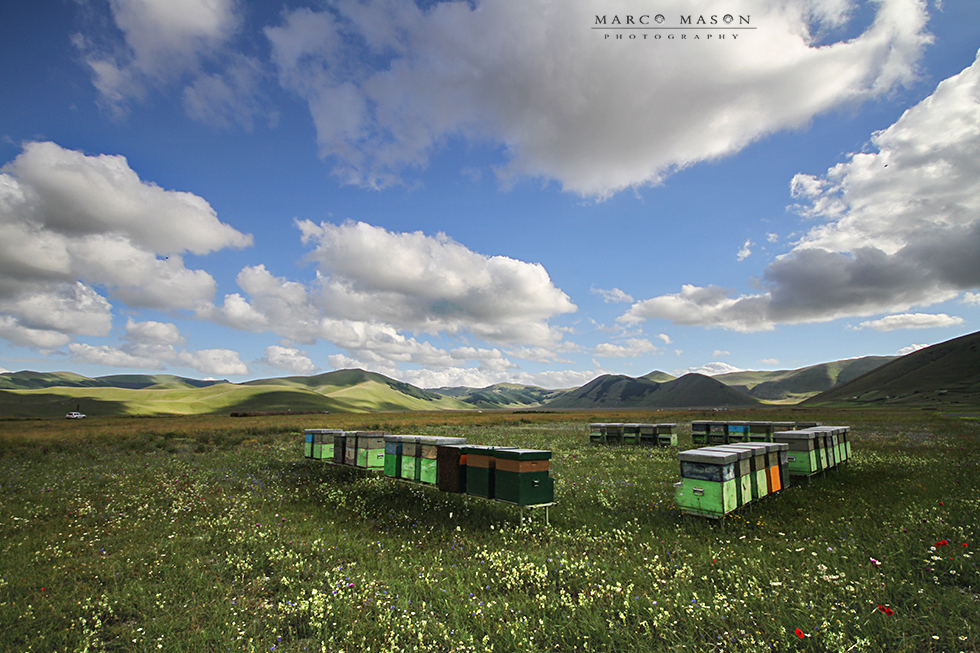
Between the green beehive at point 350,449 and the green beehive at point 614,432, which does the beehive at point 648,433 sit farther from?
the green beehive at point 350,449

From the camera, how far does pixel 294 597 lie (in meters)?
6.20

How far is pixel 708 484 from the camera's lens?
8211mm

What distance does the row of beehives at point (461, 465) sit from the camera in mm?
8523

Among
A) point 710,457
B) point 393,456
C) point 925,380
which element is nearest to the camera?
point 710,457

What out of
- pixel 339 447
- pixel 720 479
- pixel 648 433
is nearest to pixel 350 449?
pixel 339 447

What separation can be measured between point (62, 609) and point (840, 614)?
10.5 metres

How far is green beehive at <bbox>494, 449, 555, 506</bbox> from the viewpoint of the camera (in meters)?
8.39

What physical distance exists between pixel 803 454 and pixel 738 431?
1148 centimetres

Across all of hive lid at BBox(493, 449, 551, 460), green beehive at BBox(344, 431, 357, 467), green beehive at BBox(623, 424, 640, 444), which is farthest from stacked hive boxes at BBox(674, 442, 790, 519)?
green beehive at BBox(623, 424, 640, 444)

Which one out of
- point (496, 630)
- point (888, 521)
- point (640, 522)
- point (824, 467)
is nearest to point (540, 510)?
point (640, 522)

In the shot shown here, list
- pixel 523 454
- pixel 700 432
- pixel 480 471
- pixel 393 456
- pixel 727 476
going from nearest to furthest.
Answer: pixel 727 476, pixel 523 454, pixel 480 471, pixel 393 456, pixel 700 432

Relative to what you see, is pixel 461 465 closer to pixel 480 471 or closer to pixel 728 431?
pixel 480 471

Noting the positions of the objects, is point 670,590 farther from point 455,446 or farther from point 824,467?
point 824,467

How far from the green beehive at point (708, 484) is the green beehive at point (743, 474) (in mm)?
138
